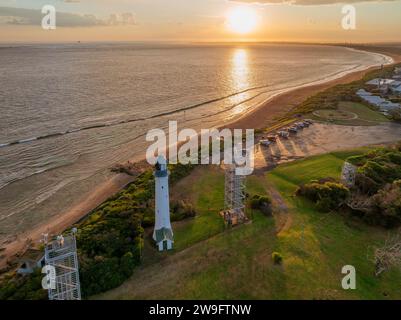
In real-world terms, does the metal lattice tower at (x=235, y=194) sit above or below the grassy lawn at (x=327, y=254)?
above

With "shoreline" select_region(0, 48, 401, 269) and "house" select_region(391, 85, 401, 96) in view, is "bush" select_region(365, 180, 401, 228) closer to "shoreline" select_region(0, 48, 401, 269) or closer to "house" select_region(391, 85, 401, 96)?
"shoreline" select_region(0, 48, 401, 269)

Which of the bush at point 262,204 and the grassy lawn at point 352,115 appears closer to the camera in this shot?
the bush at point 262,204

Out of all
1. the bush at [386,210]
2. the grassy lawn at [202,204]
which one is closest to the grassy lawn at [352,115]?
the grassy lawn at [202,204]

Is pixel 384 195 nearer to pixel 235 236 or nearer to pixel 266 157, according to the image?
pixel 235 236

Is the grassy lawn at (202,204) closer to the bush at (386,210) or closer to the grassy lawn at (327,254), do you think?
the grassy lawn at (327,254)

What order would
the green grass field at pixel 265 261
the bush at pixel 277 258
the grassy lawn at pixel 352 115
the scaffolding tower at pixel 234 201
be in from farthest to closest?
1. the grassy lawn at pixel 352 115
2. the scaffolding tower at pixel 234 201
3. the bush at pixel 277 258
4. the green grass field at pixel 265 261

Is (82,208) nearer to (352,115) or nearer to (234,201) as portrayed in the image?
(234,201)
